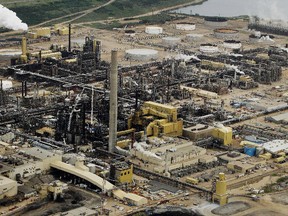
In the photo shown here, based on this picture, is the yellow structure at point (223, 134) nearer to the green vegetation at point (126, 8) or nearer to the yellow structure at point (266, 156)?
the yellow structure at point (266, 156)

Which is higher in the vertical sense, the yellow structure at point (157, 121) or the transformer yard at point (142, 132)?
the yellow structure at point (157, 121)

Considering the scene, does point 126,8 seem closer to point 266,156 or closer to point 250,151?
point 250,151

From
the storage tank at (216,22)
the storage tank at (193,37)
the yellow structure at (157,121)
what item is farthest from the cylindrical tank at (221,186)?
the storage tank at (216,22)

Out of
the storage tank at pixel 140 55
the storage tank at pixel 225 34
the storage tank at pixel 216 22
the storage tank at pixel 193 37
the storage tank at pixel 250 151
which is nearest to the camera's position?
the storage tank at pixel 250 151

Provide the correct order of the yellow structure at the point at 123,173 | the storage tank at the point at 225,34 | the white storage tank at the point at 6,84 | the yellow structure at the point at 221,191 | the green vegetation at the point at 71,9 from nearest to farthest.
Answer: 1. the yellow structure at the point at 221,191
2. the yellow structure at the point at 123,173
3. the white storage tank at the point at 6,84
4. the storage tank at the point at 225,34
5. the green vegetation at the point at 71,9

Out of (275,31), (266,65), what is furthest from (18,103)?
(275,31)

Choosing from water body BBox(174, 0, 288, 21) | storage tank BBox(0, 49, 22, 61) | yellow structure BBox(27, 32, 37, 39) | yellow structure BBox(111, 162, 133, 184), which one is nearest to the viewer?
yellow structure BBox(111, 162, 133, 184)

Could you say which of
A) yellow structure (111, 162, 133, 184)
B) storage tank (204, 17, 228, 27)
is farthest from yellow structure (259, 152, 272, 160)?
storage tank (204, 17, 228, 27)

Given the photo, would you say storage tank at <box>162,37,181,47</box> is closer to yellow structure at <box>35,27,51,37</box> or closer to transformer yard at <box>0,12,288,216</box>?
transformer yard at <box>0,12,288,216</box>
